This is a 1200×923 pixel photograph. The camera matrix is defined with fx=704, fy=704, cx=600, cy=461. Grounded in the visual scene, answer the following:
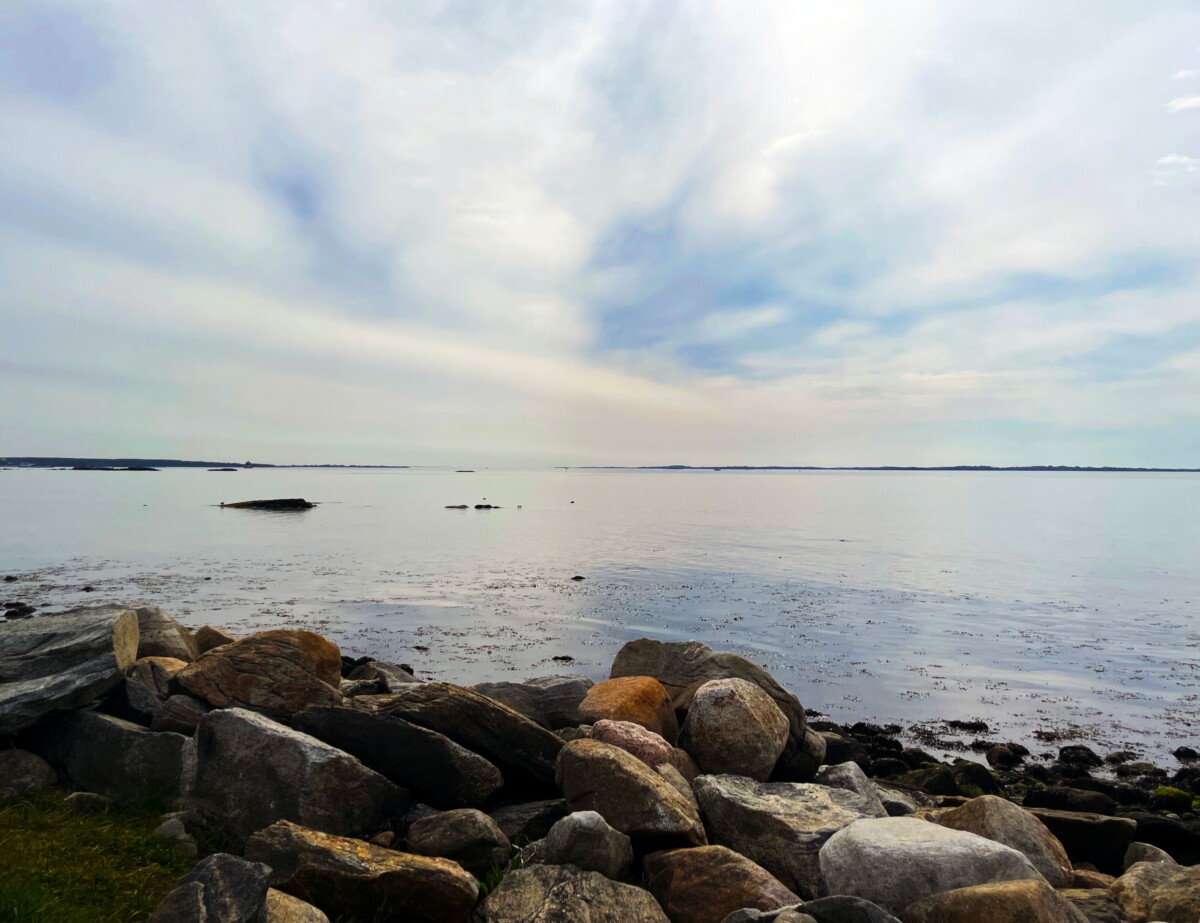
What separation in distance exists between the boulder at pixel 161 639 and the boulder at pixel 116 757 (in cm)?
265

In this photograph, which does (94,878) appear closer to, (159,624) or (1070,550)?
(159,624)

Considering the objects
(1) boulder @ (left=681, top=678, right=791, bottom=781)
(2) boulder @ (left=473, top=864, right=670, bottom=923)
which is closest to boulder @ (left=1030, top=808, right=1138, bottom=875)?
(1) boulder @ (left=681, top=678, right=791, bottom=781)

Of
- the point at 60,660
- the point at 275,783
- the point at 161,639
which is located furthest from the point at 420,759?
the point at 161,639

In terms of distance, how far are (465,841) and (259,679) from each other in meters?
4.08

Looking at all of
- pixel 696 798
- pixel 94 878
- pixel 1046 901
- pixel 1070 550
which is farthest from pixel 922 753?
pixel 1070 550

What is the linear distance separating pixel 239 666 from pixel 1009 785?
13678 mm

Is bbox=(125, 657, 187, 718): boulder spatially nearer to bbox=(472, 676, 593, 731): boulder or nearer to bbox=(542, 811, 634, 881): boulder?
bbox=(472, 676, 593, 731): boulder

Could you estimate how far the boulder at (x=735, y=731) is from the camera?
9414 millimetres

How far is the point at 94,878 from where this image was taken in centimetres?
600

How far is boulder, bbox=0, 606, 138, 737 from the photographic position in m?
8.09

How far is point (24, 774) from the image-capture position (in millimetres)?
7715

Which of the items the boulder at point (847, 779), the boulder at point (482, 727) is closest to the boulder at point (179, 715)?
the boulder at point (482, 727)

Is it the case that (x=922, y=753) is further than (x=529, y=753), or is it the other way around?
(x=922, y=753)

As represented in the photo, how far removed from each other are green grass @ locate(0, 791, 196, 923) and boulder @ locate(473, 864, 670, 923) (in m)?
2.87
